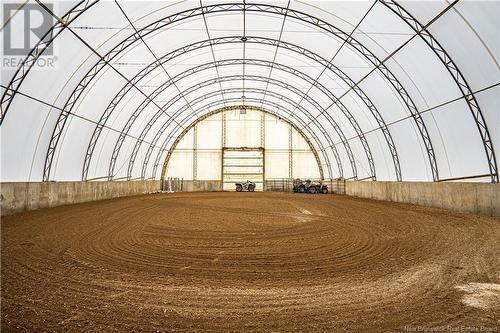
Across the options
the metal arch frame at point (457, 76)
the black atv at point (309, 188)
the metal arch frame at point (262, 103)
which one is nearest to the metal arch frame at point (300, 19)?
the metal arch frame at point (457, 76)

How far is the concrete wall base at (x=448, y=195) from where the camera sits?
15.4 m

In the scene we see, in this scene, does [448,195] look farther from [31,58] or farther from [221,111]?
[221,111]

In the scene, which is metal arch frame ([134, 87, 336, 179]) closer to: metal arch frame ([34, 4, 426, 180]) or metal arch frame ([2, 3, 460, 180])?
metal arch frame ([34, 4, 426, 180])

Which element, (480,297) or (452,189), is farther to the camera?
(452,189)

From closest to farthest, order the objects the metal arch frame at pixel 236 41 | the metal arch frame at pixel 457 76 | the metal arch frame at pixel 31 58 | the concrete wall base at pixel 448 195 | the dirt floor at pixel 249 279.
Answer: the dirt floor at pixel 249 279
the metal arch frame at pixel 31 58
the concrete wall base at pixel 448 195
the metal arch frame at pixel 457 76
the metal arch frame at pixel 236 41

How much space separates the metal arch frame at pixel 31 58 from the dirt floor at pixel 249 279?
6961 mm

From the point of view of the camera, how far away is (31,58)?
50.4 feet

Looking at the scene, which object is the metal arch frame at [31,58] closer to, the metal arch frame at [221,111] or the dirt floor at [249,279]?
the dirt floor at [249,279]

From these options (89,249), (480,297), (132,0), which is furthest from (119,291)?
(132,0)

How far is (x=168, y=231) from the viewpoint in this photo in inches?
461

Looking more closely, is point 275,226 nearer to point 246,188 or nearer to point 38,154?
point 38,154

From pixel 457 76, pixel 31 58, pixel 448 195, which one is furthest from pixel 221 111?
pixel 457 76

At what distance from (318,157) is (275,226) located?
110 ft

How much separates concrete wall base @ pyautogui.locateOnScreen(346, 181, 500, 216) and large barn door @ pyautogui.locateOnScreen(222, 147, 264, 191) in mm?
19467
